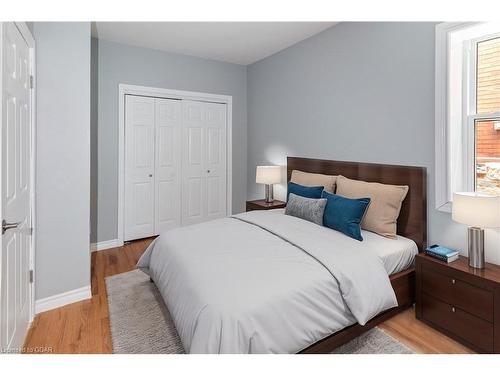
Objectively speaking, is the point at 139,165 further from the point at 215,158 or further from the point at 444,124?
the point at 444,124

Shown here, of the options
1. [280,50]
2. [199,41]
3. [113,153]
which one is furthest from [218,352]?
[280,50]

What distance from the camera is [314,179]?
3350 millimetres

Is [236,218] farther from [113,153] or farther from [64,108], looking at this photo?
[113,153]

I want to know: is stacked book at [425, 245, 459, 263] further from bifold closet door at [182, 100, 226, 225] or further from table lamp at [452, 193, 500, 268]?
bifold closet door at [182, 100, 226, 225]

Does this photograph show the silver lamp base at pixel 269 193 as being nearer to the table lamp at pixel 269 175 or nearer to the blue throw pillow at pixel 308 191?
the table lamp at pixel 269 175

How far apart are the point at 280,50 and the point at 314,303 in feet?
11.5

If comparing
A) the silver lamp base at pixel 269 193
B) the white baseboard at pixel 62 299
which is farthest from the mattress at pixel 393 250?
the white baseboard at pixel 62 299

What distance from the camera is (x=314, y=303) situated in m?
1.71

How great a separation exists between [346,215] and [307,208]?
431 mm

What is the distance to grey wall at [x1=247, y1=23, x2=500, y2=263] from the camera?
252cm

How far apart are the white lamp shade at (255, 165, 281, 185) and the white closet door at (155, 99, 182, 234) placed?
4.11ft

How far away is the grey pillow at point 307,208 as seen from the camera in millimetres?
2740

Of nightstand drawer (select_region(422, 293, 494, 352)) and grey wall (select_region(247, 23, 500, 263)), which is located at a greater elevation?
grey wall (select_region(247, 23, 500, 263))

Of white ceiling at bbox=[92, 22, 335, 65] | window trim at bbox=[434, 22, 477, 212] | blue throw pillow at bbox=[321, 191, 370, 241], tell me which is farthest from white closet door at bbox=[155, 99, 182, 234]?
window trim at bbox=[434, 22, 477, 212]
